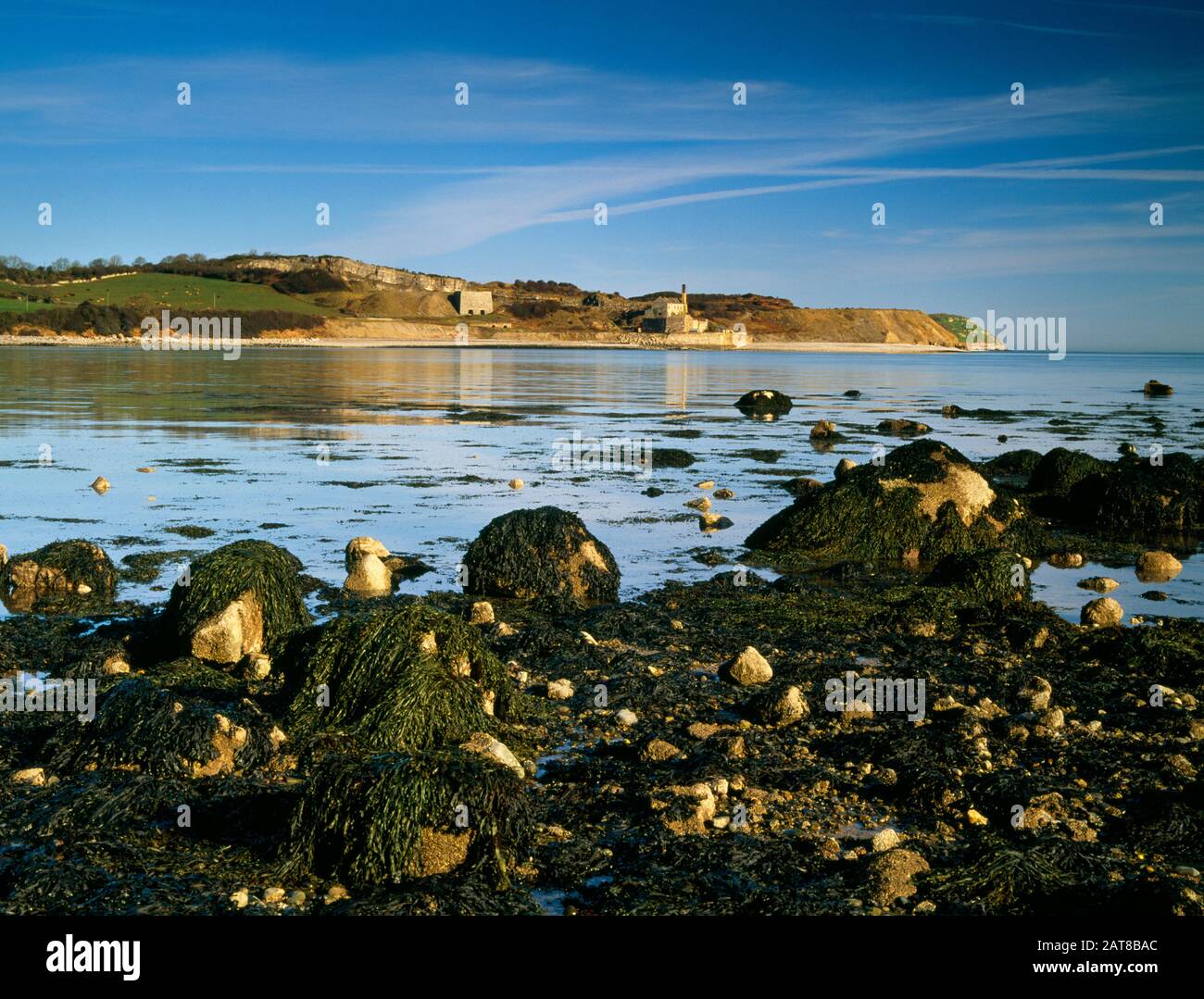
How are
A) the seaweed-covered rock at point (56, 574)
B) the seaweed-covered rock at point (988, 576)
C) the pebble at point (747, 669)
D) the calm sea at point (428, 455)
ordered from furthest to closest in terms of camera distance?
1. the calm sea at point (428, 455)
2. the seaweed-covered rock at point (988, 576)
3. the seaweed-covered rock at point (56, 574)
4. the pebble at point (747, 669)

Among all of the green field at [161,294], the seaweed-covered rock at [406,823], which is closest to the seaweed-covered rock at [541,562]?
the seaweed-covered rock at [406,823]

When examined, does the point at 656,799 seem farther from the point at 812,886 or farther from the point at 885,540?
the point at 885,540

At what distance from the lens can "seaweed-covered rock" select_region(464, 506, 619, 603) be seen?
1169 centimetres

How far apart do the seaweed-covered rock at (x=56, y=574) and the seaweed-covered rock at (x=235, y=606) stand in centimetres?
215

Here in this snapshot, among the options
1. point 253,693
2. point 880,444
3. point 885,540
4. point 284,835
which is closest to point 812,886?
point 284,835

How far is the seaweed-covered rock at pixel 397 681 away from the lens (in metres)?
7.30

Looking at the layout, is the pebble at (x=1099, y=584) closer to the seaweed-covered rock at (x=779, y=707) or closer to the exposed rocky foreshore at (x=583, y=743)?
the exposed rocky foreshore at (x=583, y=743)

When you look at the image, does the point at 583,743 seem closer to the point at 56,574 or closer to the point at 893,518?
the point at 56,574

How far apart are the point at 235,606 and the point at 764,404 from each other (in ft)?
116

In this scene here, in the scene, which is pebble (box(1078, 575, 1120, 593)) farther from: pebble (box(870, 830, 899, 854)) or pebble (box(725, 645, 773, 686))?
pebble (box(870, 830, 899, 854))

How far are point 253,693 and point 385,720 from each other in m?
1.49

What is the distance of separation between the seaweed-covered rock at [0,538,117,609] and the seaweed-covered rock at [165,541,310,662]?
215cm

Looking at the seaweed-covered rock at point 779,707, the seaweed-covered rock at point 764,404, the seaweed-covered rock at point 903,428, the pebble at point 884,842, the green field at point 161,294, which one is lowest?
the pebble at point 884,842
